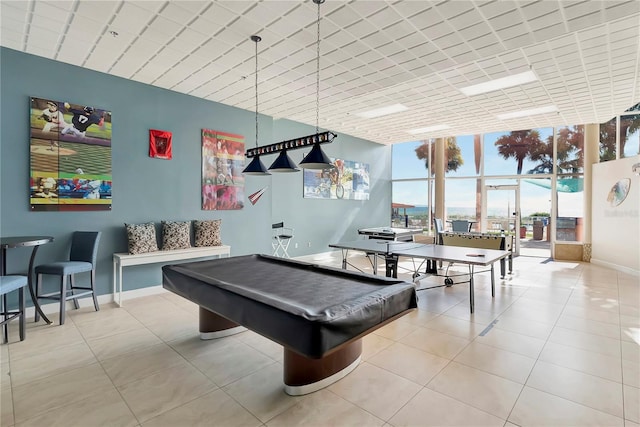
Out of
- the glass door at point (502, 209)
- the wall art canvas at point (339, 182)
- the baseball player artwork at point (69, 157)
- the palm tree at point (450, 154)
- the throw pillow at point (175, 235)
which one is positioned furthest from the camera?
the palm tree at point (450, 154)

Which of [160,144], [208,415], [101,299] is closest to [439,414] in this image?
[208,415]

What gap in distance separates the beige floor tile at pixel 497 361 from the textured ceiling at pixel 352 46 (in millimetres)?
3319

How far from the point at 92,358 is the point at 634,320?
6118 mm

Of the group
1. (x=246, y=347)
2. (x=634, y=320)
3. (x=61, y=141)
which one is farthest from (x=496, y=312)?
(x=61, y=141)

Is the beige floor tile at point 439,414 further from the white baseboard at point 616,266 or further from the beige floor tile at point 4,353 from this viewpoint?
the white baseboard at point 616,266

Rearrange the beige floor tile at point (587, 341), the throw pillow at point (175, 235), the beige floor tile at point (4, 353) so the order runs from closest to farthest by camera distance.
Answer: the beige floor tile at point (4, 353) → the beige floor tile at point (587, 341) → the throw pillow at point (175, 235)

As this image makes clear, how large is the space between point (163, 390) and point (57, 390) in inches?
32.3

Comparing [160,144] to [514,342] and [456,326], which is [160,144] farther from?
[514,342]

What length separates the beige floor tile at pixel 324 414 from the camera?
2.05 meters

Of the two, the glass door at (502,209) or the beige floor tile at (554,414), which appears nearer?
the beige floor tile at (554,414)

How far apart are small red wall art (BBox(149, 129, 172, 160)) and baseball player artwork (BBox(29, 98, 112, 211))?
0.57 meters

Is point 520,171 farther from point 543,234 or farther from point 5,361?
point 5,361

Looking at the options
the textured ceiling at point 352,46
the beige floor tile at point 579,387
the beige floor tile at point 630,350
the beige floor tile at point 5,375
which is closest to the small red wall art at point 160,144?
the textured ceiling at point 352,46

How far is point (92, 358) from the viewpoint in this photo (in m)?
2.94
